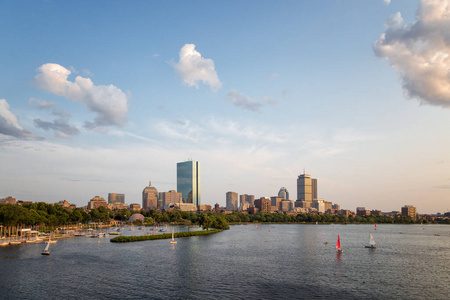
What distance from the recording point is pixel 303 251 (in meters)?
133

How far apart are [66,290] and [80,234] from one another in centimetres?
13450

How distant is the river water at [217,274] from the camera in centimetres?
6775

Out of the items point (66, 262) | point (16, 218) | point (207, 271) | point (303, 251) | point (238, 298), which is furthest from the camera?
point (16, 218)

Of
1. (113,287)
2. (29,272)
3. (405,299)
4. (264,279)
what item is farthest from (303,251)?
(29,272)

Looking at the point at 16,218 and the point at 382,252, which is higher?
the point at 16,218

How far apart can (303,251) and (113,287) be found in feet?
268

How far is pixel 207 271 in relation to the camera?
89.1 metres

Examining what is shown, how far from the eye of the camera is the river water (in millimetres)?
67750

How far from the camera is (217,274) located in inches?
3349

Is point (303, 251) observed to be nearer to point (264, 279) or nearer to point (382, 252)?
point (382, 252)

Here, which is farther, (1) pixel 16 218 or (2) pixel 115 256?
(1) pixel 16 218

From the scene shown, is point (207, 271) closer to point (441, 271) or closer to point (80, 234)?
point (441, 271)

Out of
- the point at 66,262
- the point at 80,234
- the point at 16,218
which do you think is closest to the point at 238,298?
the point at 66,262

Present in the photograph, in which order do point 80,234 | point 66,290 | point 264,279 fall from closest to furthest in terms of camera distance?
point 66,290, point 264,279, point 80,234
